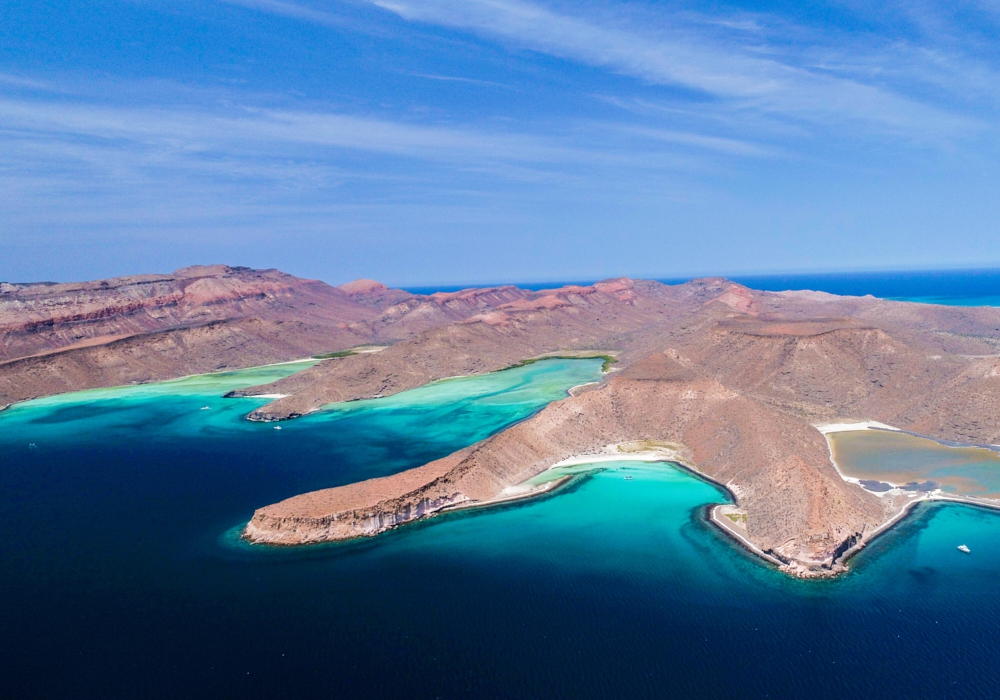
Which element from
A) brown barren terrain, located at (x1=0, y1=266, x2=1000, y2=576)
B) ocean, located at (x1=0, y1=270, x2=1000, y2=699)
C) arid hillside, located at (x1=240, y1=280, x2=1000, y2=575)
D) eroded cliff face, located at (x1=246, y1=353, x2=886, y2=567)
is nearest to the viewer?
ocean, located at (x1=0, y1=270, x2=1000, y2=699)

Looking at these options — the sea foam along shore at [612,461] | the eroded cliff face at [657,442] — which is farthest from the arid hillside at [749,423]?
the sea foam along shore at [612,461]

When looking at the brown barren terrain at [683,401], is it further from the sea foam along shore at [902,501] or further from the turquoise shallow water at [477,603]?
the turquoise shallow water at [477,603]

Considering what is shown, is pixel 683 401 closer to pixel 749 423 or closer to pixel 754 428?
pixel 749 423

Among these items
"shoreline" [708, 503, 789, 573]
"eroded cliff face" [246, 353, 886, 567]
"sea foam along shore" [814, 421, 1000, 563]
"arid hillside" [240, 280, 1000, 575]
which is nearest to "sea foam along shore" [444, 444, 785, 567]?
"shoreline" [708, 503, 789, 573]

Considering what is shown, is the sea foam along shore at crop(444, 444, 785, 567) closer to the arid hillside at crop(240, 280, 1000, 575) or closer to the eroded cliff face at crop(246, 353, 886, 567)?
the arid hillside at crop(240, 280, 1000, 575)

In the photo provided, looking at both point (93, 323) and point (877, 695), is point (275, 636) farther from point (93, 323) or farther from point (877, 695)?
point (93, 323)

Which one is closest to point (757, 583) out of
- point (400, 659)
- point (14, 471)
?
point (400, 659)
